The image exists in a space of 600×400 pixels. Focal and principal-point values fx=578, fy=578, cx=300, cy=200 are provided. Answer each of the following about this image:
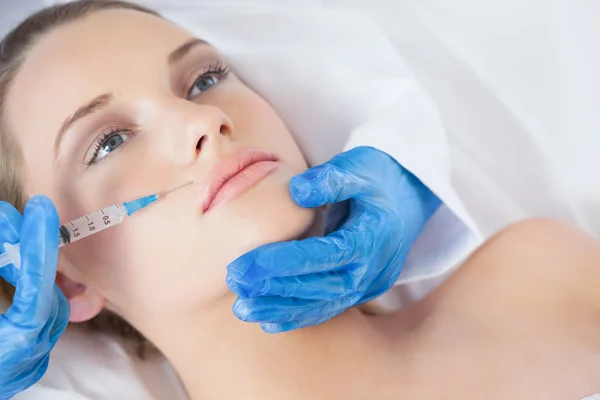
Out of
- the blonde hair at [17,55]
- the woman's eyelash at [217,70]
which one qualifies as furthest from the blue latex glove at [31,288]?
the woman's eyelash at [217,70]

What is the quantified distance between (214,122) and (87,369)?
2.06ft

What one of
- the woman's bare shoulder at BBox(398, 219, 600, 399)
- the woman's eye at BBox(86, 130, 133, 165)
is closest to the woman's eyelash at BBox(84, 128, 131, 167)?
the woman's eye at BBox(86, 130, 133, 165)

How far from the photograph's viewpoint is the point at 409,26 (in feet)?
4.87

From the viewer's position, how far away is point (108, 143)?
3.28 ft

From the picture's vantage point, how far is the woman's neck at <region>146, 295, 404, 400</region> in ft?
3.25

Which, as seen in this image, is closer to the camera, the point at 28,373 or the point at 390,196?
the point at 28,373

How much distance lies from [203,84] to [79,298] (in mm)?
479

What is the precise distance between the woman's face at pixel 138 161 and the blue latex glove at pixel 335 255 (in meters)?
0.06

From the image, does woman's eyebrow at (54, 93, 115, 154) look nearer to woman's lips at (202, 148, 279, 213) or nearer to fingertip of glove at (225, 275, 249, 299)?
woman's lips at (202, 148, 279, 213)

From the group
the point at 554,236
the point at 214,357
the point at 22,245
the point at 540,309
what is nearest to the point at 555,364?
the point at 540,309

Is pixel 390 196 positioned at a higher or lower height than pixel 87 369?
higher

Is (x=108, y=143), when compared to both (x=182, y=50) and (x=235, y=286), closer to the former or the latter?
(x=182, y=50)

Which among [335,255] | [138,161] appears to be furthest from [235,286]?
[138,161]

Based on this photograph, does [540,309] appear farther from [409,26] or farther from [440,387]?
[409,26]
